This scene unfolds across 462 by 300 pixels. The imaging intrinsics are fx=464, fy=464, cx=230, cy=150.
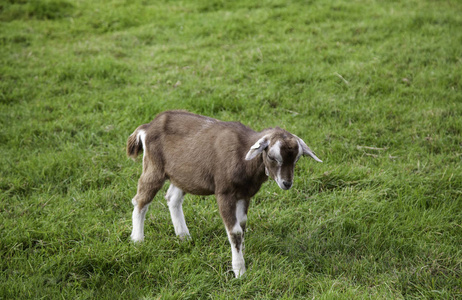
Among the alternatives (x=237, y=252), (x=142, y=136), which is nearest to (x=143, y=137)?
(x=142, y=136)

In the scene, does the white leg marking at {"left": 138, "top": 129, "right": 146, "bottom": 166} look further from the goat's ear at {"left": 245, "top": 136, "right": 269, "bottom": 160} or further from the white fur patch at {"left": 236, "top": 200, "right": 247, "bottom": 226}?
the goat's ear at {"left": 245, "top": 136, "right": 269, "bottom": 160}

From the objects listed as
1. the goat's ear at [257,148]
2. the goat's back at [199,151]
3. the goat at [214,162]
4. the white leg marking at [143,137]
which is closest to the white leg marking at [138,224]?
the goat at [214,162]

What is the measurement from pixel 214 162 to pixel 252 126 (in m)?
2.60

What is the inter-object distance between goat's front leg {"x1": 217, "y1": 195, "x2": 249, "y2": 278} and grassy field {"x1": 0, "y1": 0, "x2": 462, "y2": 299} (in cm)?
12

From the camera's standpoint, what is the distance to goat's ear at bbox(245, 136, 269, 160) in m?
3.71

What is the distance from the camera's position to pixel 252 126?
667cm

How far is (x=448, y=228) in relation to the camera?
15.7 ft

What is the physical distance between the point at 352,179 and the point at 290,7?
20.8 ft

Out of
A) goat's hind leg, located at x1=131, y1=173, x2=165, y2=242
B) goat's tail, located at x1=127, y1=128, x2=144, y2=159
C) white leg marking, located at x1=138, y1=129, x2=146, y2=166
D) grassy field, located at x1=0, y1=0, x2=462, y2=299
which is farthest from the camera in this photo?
goat's tail, located at x1=127, y1=128, x2=144, y2=159

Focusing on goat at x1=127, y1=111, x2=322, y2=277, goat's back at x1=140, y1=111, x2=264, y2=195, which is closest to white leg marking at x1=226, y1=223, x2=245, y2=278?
goat at x1=127, y1=111, x2=322, y2=277

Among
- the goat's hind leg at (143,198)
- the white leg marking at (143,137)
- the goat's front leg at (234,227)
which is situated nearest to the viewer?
the goat's front leg at (234,227)

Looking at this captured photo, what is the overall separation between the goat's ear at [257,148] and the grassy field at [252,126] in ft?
3.67

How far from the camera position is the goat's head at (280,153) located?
12.1 ft

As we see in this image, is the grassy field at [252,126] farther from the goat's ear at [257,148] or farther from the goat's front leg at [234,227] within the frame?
the goat's ear at [257,148]
